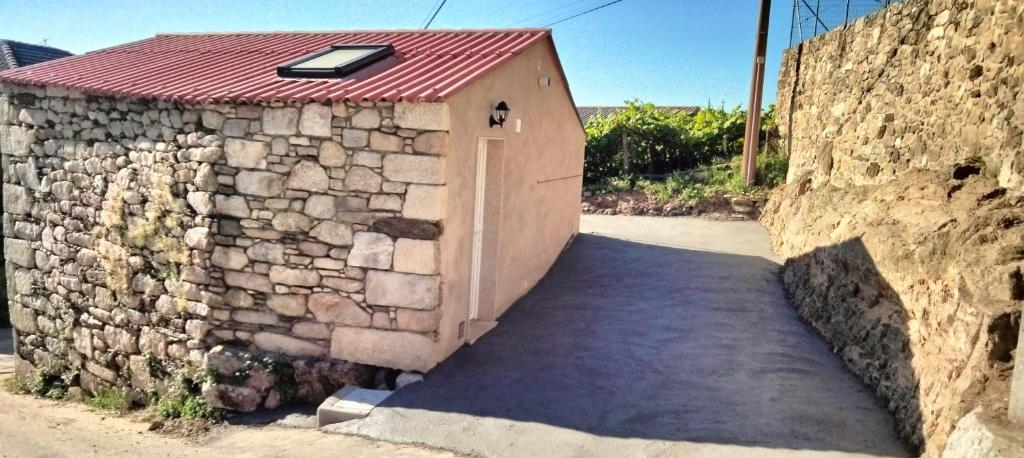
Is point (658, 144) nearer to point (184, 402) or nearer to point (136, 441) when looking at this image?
point (184, 402)

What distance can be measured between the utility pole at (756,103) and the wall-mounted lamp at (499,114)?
10.0 m

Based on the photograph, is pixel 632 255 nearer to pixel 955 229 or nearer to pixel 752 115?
pixel 955 229

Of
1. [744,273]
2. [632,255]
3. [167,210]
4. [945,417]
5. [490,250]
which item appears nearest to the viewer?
[945,417]

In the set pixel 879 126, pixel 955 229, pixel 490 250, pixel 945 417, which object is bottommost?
pixel 945 417

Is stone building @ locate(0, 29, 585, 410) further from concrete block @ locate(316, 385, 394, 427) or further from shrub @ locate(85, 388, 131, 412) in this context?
concrete block @ locate(316, 385, 394, 427)

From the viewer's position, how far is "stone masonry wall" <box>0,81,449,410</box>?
5.60 m

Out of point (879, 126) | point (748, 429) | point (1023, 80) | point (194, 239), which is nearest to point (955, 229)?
point (1023, 80)

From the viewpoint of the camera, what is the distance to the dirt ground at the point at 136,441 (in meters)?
4.74

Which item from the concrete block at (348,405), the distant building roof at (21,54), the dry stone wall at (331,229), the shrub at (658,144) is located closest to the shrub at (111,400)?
the dry stone wall at (331,229)

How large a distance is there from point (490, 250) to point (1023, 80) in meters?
5.07

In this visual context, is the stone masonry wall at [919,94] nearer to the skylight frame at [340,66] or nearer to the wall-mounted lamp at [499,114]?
the wall-mounted lamp at [499,114]

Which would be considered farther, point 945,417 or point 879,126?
point 879,126

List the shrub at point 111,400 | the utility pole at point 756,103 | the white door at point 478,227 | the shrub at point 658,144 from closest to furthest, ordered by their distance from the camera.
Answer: the white door at point 478,227
the shrub at point 111,400
the utility pole at point 756,103
the shrub at point 658,144

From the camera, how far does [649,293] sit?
834 cm
